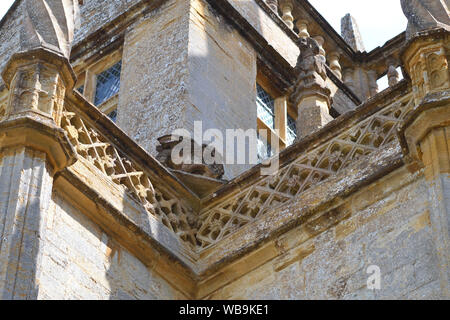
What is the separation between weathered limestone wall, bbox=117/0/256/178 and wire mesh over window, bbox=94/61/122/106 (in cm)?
33

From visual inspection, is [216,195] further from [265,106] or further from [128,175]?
[265,106]

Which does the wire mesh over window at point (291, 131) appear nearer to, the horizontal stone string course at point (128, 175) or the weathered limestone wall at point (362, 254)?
the horizontal stone string course at point (128, 175)

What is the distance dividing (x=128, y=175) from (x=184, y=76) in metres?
2.64

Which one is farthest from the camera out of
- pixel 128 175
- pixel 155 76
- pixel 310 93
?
pixel 155 76

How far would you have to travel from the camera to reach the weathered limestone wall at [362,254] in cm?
955

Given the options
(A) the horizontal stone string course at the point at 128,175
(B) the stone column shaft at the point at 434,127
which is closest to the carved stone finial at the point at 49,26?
(A) the horizontal stone string course at the point at 128,175

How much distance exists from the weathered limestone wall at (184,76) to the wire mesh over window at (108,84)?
33cm

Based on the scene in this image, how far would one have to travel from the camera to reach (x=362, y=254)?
1005cm

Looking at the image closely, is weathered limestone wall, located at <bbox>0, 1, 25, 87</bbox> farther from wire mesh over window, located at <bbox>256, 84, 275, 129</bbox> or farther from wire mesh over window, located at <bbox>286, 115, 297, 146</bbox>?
wire mesh over window, located at <bbox>286, 115, 297, 146</bbox>

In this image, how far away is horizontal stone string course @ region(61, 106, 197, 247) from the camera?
10.7 meters

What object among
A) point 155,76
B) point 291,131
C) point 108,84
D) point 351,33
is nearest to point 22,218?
A: point 155,76

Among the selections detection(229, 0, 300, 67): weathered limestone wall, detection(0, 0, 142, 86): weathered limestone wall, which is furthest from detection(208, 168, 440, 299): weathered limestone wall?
detection(0, 0, 142, 86): weathered limestone wall
